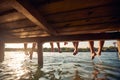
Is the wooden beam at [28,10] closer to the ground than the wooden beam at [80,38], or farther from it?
farther from it

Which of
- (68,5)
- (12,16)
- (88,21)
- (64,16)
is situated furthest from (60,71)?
(68,5)

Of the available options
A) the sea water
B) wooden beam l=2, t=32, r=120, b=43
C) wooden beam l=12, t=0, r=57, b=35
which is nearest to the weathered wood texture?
wooden beam l=12, t=0, r=57, b=35

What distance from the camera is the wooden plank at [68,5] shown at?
3.00 meters

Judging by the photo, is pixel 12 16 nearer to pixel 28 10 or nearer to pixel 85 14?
pixel 28 10

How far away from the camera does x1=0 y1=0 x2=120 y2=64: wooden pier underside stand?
10.1ft

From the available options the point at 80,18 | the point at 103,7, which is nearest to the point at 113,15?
the point at 103,7

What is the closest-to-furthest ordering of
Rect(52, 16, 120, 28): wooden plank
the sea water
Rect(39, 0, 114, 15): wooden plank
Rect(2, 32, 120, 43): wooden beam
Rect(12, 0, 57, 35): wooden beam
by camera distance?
Rect(12, 0, 57, 35): wooden beam < Rect(39, 0, 114, 15): wooden plank < Rect(52, 16, 120, 28): wooden plank < Rect(2, 32, 120, 43): wooden beam < the sea water

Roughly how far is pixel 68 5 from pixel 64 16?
1.98ft

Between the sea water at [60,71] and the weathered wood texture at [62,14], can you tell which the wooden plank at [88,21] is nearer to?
the weathered wood texture at [62,14]

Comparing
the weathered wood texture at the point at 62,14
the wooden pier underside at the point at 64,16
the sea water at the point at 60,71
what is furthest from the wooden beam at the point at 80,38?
the sea water at the point at 60,71

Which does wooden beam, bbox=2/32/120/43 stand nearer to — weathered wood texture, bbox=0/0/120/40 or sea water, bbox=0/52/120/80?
weathered wood texture, bbox=0/0/120/40

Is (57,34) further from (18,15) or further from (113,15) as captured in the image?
(113,15)

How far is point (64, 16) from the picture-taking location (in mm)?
3744

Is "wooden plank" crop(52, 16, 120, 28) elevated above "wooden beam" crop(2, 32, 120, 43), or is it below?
above
